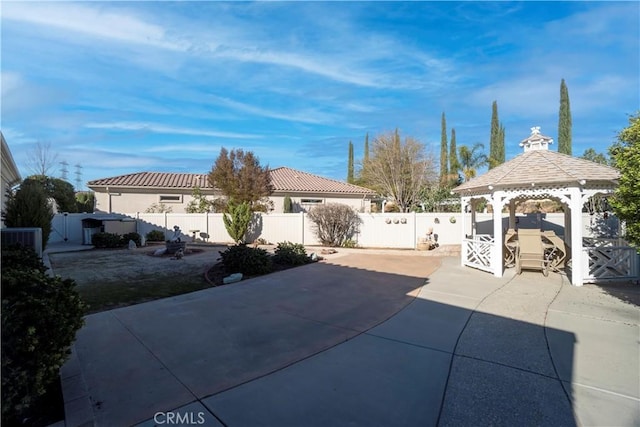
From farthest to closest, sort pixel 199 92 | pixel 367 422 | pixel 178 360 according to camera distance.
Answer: pixel 199 92 → pixel 178 360 → pixel 367 422

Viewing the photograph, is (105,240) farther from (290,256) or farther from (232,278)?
(232,278)

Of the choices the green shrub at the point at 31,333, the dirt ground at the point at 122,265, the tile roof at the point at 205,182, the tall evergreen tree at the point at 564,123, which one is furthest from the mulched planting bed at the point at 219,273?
the tall evergreen tree at the point at 564,123

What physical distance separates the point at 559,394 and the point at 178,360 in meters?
4.30

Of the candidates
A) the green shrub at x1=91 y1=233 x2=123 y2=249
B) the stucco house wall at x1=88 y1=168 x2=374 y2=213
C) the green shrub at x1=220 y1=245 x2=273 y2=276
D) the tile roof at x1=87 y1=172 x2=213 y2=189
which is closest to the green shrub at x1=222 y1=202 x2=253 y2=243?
the stucco house wall at x1=88 y1=168 x2=374 y2=213

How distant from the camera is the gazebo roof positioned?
855 centimetres

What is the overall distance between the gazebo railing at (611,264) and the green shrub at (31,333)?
431 inches

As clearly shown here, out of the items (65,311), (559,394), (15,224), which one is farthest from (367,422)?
(15,224)

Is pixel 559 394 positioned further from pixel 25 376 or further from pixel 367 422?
pixel 25 376

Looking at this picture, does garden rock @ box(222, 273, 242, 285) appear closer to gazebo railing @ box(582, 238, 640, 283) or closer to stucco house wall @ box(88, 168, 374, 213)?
gazebo railing @ box(582, 238, 640, 283)

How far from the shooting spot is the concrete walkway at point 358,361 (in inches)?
117

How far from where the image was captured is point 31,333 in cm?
257

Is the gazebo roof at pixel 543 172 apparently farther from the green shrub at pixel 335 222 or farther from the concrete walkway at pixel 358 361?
the green shrub at pixel 335 222

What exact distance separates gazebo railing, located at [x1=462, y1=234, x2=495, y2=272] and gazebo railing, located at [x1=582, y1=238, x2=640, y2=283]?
7.60 feet

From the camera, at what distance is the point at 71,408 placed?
9.48 ft
